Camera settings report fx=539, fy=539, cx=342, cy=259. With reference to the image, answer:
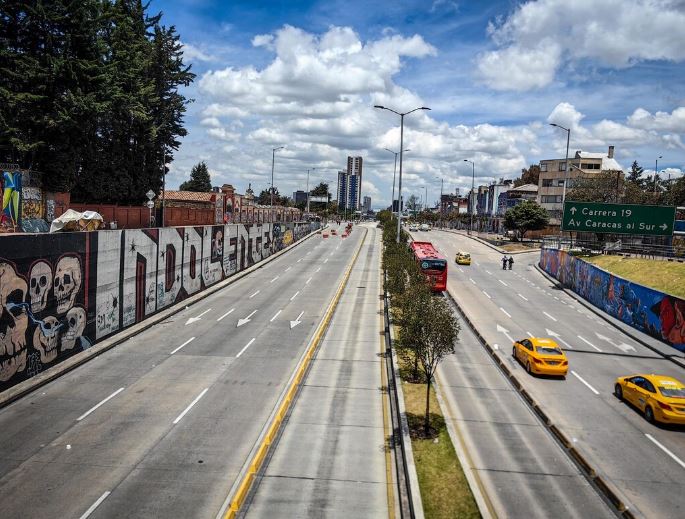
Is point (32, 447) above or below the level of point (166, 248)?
below

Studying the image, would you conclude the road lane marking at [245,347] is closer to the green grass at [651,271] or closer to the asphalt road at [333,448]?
the asphalt road at [333,448]

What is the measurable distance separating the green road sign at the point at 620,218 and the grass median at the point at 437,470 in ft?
125

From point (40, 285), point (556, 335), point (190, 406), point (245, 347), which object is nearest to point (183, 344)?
point (245, 347)

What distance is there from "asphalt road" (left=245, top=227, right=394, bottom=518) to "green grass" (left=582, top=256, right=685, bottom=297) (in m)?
25.3

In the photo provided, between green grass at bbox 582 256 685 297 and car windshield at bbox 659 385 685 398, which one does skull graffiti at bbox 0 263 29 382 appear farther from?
green grass at bbox 582 256 685 297

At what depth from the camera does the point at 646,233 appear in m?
49.1

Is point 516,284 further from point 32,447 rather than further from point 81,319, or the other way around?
point 32,447

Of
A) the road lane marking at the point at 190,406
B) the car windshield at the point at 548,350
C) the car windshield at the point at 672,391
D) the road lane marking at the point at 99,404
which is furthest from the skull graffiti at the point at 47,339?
the car windshield at the point at 672,391

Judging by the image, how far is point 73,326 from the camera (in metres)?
25.9

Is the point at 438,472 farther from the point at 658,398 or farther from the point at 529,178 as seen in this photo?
the point at 529,178

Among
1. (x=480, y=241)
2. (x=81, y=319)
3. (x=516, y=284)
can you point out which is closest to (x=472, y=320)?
(x=516, y=284)

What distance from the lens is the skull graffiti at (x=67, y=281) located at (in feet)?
81.3

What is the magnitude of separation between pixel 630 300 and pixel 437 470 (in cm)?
3051

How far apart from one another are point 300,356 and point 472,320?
50.4 ft
